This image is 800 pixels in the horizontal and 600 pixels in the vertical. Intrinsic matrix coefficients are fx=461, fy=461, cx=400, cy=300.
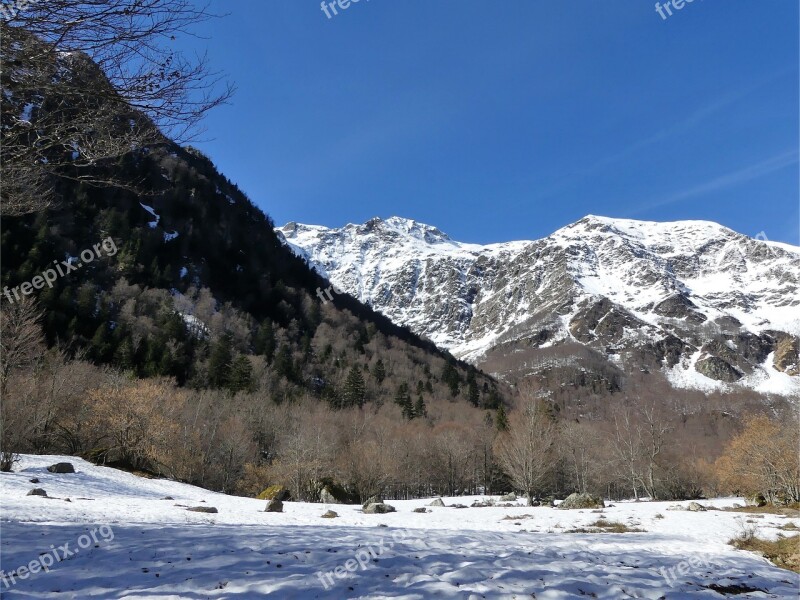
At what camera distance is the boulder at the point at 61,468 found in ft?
76.8

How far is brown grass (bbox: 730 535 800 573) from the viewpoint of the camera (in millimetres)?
11312

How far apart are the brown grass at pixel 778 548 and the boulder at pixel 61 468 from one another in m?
29.0

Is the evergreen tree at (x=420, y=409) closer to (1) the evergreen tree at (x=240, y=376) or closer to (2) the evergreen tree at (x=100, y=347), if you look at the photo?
(1) the evergreen tree at (x=240, y=376)

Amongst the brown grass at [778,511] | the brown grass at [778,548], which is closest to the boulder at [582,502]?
the brown grass at [778,511]

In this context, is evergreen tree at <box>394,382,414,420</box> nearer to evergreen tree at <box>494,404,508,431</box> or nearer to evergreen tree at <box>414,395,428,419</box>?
evergreen tree at <box>414,395,428,419</box>

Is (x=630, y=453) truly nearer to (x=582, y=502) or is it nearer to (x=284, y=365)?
(x=582, y=502)

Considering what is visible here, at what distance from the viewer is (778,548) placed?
12906mm

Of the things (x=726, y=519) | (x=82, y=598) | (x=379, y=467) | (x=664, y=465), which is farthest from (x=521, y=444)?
(x=82, y=598)

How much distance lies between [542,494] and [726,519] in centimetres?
5169

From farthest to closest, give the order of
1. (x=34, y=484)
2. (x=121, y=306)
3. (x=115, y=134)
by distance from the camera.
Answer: (x=121, y=306) → (x=34, y=484) → (x=115, y=134)

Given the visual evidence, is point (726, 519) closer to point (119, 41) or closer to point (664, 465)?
point (119, 41)

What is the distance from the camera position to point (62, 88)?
6008 millimetres

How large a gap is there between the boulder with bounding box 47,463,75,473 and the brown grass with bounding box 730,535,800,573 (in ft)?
95.1

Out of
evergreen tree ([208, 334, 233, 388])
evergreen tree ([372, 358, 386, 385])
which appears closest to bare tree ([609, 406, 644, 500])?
evergreen tree ([372, 358, 386, 385])
